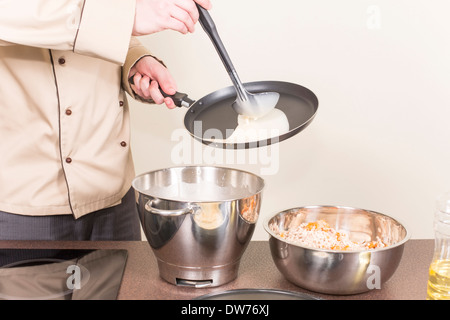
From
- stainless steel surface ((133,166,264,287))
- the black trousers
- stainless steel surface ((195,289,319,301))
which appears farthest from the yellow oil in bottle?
the black trousers

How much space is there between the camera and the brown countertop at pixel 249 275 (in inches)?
38.6

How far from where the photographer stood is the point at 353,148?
2193mm

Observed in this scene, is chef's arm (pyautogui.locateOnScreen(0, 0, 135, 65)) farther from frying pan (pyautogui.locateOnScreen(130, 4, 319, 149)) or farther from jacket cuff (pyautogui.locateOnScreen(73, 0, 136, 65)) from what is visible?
frying pan (pyautogui.locateOnScreen(130, 4, 319, 149))

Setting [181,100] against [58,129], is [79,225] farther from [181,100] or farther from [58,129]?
[181,100]

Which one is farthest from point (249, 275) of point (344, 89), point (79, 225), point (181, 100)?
point (344, 89)

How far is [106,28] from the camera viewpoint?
1161 mm

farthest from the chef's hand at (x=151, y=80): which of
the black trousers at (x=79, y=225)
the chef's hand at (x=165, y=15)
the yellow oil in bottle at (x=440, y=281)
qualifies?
the yellow oil in bottle at (x=440, y=281)

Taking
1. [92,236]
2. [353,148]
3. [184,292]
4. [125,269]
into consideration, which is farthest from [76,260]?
[353,148]

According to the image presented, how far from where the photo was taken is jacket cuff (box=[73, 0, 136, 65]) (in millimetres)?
1146

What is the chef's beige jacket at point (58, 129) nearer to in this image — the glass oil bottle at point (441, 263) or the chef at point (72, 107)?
the chef at point (72, 107)

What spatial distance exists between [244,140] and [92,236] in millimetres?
574

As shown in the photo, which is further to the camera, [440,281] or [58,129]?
[58,129]

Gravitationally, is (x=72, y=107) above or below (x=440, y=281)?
above

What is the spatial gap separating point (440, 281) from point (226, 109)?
0.62 metres
